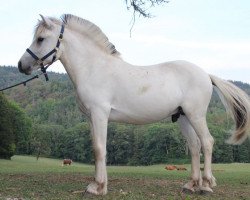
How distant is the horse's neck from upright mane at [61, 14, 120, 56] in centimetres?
14

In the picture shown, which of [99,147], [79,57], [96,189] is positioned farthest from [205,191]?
[79,57]

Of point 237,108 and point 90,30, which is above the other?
point 90,30

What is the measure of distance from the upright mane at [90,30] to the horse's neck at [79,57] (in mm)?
138

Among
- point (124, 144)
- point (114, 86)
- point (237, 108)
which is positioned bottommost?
point (237, 108)

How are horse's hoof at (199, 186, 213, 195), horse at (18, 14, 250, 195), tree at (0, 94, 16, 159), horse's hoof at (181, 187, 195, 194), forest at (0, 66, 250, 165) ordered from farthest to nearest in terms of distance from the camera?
forest at (0, 66, 250, 165) → tree at (0, 94, 16, 159) → horse's hoof at (181, 187, 195, 194) → horse's hoof at (199, 186, 213, 195) → horse at (18, 14, 250, 195)

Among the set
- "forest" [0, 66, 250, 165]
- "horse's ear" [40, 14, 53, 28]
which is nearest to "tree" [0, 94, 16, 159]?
"forest" [0, 66, 250, 165]

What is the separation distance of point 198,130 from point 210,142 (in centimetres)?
32

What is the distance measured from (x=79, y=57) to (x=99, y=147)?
1582 millimetres

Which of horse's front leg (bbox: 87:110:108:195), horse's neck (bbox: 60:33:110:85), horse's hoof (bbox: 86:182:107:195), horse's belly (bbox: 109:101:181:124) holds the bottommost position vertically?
horse's hoof (bbox: 86:182:107:195)

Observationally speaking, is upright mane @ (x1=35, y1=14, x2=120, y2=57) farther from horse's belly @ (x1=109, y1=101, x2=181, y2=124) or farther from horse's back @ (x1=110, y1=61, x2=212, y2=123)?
horse's belly @ (x1=109, y1=101, x2=181, y2=124)

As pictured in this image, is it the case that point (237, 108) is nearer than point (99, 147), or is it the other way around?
point (99, 147)

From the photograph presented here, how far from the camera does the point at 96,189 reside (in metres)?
6.88

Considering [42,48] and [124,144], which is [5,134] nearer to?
[42,48]

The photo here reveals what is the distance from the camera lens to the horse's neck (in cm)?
729
